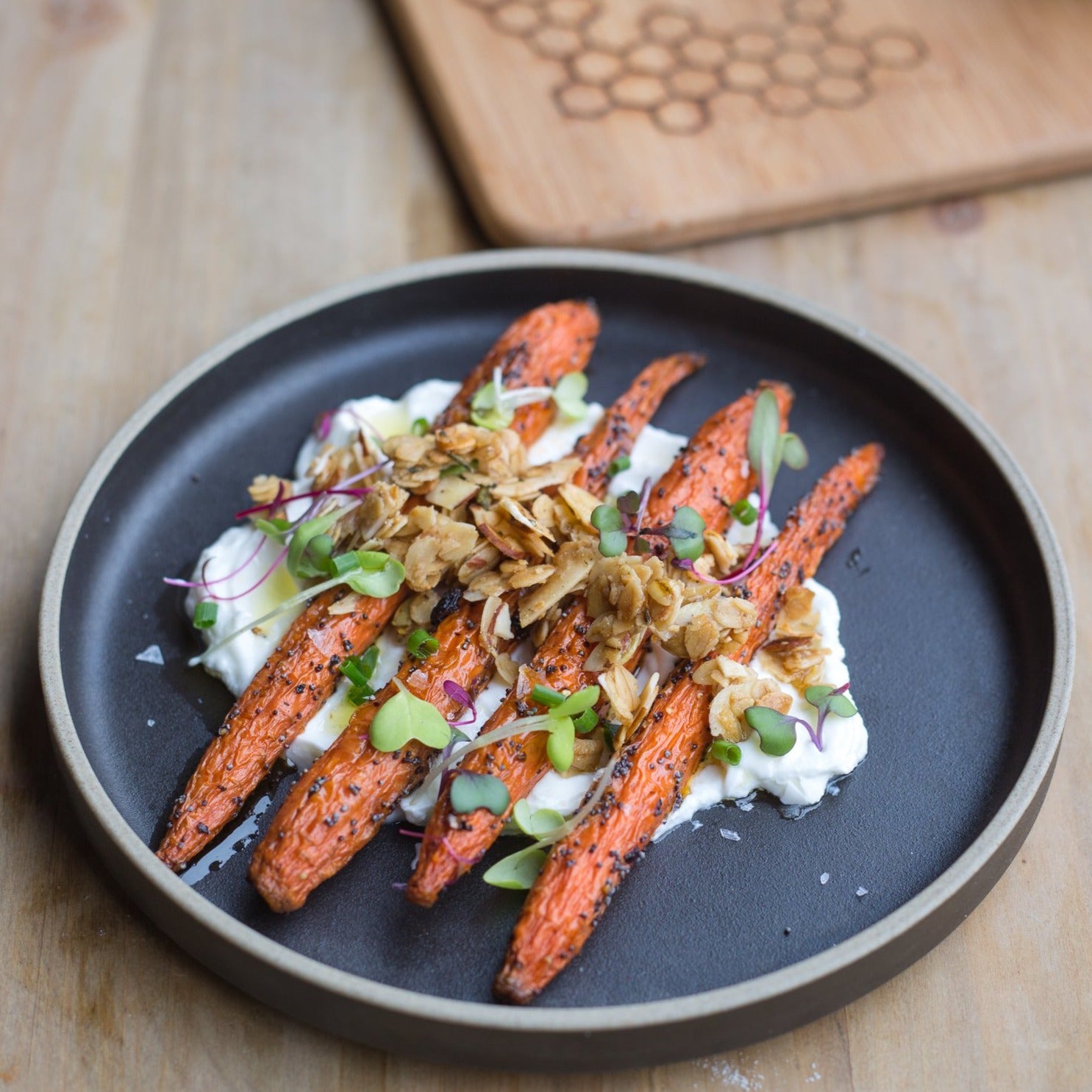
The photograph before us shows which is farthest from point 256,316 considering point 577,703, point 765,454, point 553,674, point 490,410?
point 577,703

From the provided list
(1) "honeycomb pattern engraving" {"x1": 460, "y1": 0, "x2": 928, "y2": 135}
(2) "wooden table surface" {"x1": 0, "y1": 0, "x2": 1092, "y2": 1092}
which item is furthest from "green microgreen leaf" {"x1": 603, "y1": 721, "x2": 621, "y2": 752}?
(1) "honeycomb pattern engraving" {"x1": 460, "y1": 0, "x2": 928, "y2": 135}

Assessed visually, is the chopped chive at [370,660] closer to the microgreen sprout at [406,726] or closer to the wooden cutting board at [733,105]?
the microgreen sprout at [406,726]

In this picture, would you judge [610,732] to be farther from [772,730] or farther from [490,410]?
[490,410]

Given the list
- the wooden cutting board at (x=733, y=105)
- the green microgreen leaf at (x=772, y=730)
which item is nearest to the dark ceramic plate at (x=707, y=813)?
the green microgreen leaf at (x=772, y=730)

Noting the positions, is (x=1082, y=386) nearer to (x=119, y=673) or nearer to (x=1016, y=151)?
(x=1016, y=151)

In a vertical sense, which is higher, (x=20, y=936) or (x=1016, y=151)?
(x=1016, y=151)

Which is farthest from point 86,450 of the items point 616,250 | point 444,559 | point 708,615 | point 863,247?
point 863,247

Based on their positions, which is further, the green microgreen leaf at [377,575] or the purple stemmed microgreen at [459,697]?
the green microgreen leaf at [377,575]

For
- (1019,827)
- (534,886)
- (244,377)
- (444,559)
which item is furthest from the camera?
(244,377)
